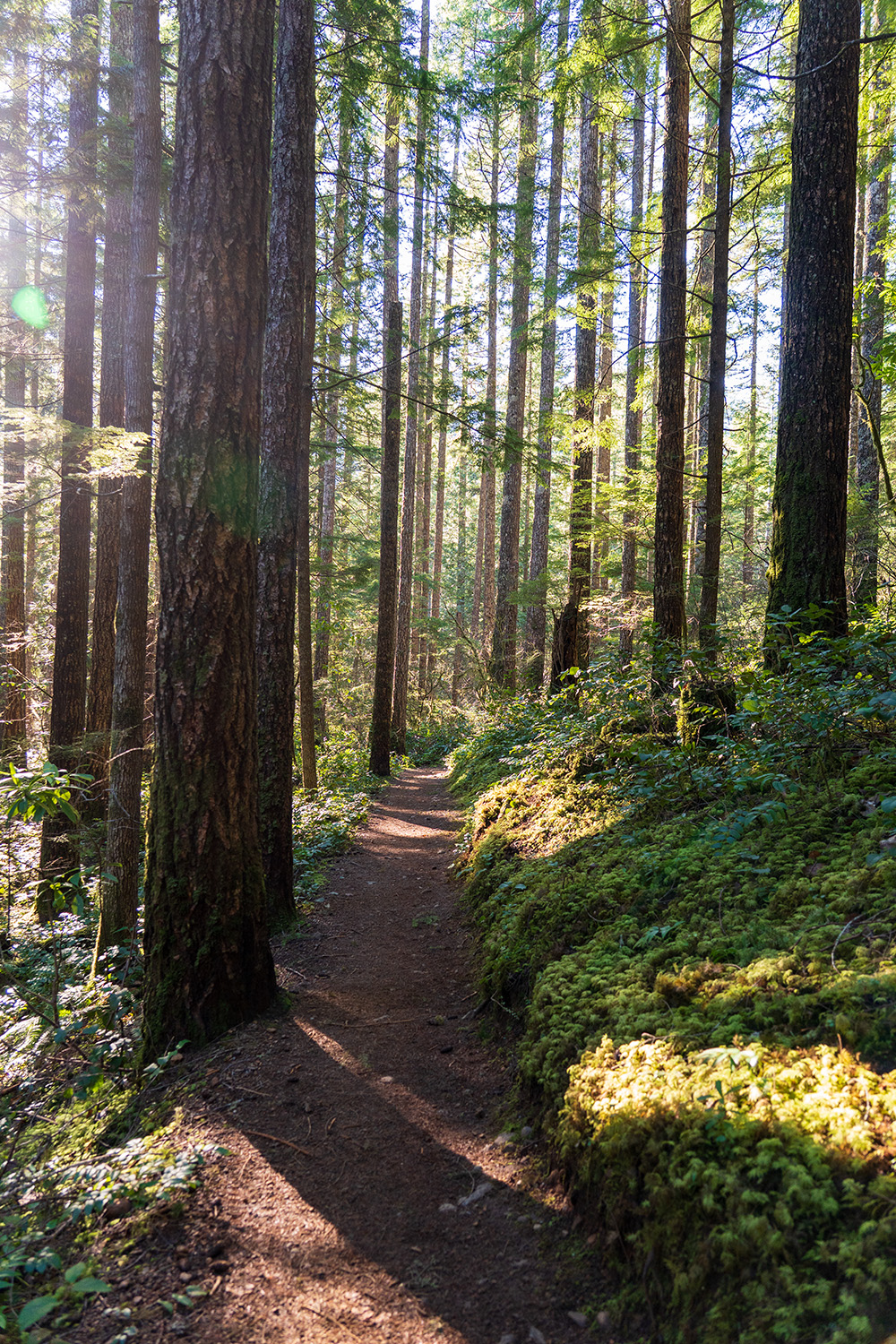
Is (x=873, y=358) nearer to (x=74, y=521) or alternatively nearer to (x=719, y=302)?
(x=719, y=302)

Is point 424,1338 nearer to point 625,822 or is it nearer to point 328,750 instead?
point 625,822

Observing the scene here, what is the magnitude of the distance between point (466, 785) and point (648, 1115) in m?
9.06

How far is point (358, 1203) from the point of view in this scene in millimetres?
2758

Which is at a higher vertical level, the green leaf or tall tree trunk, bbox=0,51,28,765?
tall tree trunk, bbox=0,51,28,765

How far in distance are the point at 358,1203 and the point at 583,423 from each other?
32.2 ft

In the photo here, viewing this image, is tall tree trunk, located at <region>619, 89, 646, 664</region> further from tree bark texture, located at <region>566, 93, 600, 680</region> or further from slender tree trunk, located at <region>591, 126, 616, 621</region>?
tree bark texture, located at <region>566, 93, 600, 680</region>

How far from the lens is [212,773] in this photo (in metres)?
3.82

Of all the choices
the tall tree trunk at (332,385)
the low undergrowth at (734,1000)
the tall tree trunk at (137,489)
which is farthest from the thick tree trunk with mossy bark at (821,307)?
the tall tree trunk at (137,489)

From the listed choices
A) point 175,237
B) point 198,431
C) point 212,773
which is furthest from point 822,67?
point 212,773

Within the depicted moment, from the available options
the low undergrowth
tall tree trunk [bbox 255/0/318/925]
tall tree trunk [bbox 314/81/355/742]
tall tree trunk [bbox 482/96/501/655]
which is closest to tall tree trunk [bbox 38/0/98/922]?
tall tree trunk [bbox 314/81/355/742]

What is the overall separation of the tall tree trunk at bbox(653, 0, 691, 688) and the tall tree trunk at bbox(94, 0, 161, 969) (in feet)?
17.6

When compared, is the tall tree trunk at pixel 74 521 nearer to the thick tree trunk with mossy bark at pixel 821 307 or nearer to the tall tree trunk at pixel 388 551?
the tall tree trunk at pixel 388 551

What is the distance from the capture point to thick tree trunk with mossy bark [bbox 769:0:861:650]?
5.54 metres

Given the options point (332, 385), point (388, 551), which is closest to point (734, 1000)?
point (332, 385)
